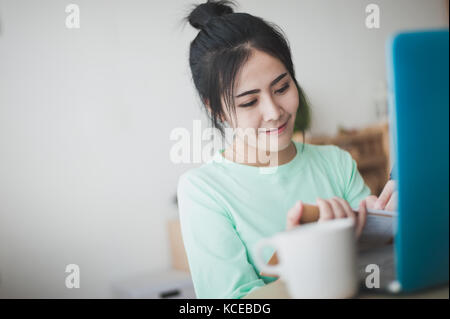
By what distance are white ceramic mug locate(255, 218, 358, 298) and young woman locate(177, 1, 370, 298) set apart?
0.26 metres

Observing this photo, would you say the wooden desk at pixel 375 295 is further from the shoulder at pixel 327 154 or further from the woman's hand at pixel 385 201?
the shoulder at pixel 327 154

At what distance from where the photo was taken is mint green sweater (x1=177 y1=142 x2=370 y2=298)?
25.7 inches

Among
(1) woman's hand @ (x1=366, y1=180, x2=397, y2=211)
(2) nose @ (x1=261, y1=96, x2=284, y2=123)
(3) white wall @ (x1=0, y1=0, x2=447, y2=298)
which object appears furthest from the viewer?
(3) white wall @ (x1=0, y1=0, x2=447, y2=298)

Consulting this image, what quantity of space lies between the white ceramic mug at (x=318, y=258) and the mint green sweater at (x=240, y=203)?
0.81 ft

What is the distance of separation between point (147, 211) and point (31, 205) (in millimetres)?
546

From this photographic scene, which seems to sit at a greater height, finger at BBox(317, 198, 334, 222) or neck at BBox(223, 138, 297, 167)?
neck at BBox(223, 138, 297, 167)

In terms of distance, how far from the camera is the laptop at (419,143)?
13.6 inches

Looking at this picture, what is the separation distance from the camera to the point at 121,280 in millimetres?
1375

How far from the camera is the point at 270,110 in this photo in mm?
710

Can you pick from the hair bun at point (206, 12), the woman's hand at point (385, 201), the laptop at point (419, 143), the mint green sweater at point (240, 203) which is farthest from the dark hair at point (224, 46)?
the laptop at point (419, 143)

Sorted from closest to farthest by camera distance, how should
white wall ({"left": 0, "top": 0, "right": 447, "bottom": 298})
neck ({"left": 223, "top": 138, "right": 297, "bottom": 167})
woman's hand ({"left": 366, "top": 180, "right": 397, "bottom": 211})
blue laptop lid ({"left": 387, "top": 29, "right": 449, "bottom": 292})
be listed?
blue laptop lid ({"left": 387, "top": 29, "right": 449, "bottom": 292}) → woman's hand ({"left": 366, "top": 180, "right": 397, "bottom": 211}) → neck ({"left": 223, "top": 138, "right": 297, "bottom": 167}) → white wall ({"left": 0, "top": 0, "right": 447, "bottom": 298})

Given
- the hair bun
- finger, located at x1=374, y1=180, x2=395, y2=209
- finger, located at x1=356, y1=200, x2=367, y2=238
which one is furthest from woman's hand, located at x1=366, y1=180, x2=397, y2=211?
the hair bun

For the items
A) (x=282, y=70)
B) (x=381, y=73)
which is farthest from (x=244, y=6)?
(x=381, y=73)

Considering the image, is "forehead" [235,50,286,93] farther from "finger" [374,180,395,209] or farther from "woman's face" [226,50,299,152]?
"finger" [374,180,395,209]
